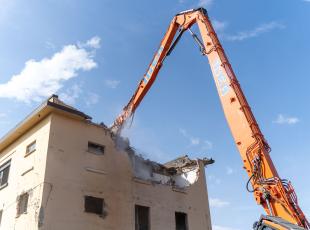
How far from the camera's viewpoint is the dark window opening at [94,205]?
1745 cm

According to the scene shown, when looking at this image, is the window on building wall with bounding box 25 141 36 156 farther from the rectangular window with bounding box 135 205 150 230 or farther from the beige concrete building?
the rectangular window with bounding box 135 205 150 230

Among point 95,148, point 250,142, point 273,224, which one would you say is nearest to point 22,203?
point 95,148

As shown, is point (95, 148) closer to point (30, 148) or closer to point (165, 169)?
point (30, 148)

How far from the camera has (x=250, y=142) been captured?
11.9 meters

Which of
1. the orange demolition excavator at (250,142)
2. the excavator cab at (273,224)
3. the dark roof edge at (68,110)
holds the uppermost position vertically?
the dark roof edge at (68,110)

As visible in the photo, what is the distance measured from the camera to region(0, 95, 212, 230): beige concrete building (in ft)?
54.5

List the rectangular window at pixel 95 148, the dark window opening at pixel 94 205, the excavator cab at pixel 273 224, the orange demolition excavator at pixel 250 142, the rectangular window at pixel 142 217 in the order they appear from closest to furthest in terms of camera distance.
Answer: the excavator cab at pixel 273 224 < the orange demolition excavator at pixel 250 142 < the dark window opening at pixel 94 205 < the rectangular window at pixel 95 148 < the rectangular window at pixel 142 217

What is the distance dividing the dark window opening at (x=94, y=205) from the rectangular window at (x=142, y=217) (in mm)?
2174

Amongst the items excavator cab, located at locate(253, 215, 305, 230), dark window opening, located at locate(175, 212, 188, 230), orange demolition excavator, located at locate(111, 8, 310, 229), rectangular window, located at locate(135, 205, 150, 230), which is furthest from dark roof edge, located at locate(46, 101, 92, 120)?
excavator cab, located at locate(253, 215, 305, 230)

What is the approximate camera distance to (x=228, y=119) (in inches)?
507

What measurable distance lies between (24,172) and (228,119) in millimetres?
10542

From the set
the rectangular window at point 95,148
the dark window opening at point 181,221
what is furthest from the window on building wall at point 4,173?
the dark window opening at point 181,221

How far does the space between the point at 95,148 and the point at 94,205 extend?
9.71ft

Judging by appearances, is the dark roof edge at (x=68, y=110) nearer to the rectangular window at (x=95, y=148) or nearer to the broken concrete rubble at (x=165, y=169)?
the rectangular window at (x=95, y=148)
